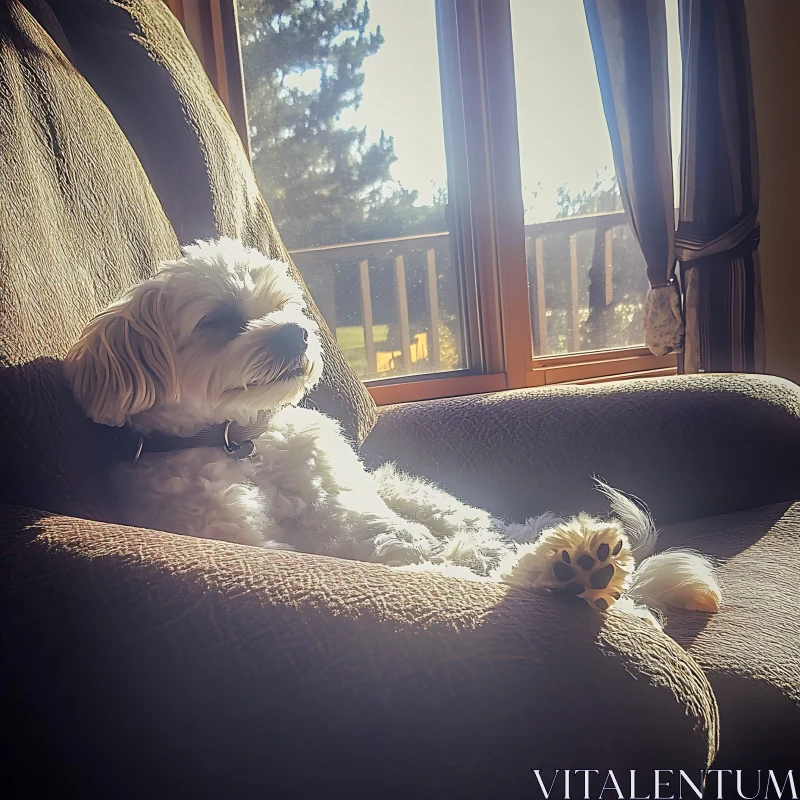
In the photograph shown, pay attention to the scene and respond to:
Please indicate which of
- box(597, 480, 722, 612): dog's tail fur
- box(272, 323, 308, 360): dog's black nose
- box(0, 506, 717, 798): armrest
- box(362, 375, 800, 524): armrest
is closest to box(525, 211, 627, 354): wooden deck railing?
box(362, 375, 800, 524): armrest

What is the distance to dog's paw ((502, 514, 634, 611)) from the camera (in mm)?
684

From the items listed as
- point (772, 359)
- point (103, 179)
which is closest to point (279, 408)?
A: point (103, 179)

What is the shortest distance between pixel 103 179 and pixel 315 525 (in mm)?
687

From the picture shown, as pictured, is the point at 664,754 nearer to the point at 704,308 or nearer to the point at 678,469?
the point at 678,469

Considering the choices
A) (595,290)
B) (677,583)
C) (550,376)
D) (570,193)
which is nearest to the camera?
(677,583)

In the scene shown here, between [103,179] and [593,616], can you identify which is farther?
[103,179]

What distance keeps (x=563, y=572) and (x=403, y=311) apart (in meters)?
2.14

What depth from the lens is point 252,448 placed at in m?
1.17

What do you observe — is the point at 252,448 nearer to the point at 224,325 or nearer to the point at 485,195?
the point at 224,325

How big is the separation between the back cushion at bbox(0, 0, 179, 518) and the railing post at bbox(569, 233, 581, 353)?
1.96m

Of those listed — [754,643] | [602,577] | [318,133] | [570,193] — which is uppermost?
[318,133]

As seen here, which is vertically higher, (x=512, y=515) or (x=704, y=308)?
(x=704, y=308)

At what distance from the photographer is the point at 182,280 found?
3.75 ft

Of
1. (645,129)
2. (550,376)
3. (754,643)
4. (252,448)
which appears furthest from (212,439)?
(645,129)
